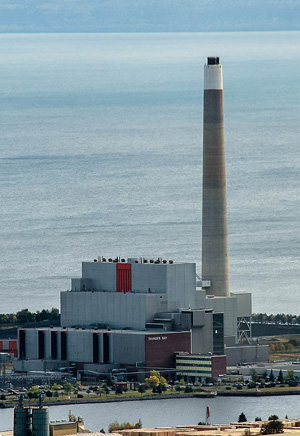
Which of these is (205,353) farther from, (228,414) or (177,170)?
(177,170)

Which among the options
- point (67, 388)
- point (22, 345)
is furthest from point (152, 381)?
point (22, 345)

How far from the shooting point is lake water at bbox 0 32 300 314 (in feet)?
326

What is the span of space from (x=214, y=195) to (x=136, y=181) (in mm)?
47531

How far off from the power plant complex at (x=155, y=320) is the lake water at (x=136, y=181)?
41.0 ft

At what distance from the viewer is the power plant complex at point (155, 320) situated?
68.6 metres

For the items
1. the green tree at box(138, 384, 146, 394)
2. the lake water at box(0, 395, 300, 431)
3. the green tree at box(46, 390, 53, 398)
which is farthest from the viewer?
the green tree at box(138, 384, 146, 394)

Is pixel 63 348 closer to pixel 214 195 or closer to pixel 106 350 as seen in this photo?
pixel 106 350

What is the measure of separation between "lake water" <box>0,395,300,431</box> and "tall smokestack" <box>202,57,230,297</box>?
44.8ft

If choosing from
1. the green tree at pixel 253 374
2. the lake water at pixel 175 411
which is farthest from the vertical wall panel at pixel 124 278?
the lake water at pixel 175 411

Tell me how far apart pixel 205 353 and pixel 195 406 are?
10.5 m

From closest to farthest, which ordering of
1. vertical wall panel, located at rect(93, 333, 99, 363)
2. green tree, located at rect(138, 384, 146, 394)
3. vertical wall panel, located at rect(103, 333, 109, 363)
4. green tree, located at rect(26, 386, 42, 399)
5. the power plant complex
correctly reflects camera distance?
green tree, located at rect(26, 386, 42, 399) → green tree, located at rect(138, 384, 146, 394) → the power plant complex → vertical wall panel, located at rect(103, 333, 109, 363) → vertical wall panel, located at rect(93, 333, 99, 363)

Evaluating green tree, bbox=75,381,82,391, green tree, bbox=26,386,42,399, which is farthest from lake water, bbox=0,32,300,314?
green tree, bbox=26,386,42,399

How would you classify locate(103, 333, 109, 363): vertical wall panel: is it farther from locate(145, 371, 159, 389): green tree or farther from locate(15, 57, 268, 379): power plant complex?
locate(145, 371, 159, 389): green tree

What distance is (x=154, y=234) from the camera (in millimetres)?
105750
